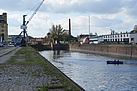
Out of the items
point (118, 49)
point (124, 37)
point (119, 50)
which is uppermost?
point (124, 37)

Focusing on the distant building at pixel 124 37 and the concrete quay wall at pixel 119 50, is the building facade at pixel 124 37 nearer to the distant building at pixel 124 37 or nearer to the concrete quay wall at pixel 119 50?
the distant building at pixel 124 37

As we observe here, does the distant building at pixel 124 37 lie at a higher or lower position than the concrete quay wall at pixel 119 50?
higher

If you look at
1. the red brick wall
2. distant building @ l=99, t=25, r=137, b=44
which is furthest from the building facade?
the red brick wall

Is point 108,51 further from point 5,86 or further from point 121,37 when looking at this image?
point 5,86

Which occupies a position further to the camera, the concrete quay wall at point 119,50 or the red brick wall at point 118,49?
the red brick wall at point 118,49

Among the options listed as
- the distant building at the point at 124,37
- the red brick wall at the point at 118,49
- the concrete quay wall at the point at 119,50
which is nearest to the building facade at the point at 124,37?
the distant building at the point at 124,37

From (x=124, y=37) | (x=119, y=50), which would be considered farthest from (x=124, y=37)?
(x=119, y=50)

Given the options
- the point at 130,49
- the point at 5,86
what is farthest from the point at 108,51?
the point at 5,86

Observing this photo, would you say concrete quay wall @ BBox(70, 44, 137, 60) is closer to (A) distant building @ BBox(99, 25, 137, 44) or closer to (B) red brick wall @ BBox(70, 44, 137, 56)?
(B) red brick wall @ BBox(70, 44, 137, 56)

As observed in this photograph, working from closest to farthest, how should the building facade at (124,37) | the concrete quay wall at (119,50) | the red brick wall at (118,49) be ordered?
the concrete quay wall at (119,50), the red brick wall at (118,49), the building facade at (124,37)

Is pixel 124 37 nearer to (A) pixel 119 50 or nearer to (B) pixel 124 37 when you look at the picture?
(B) pixel 124 37

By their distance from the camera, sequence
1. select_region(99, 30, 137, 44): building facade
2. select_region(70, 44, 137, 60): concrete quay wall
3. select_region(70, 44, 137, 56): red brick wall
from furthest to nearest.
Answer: select_region(99, 30, 137, 44): building facade < select_region(70, 44, 137, 56): red brick wall < select_region(70, 44, 137, 60): concrete quay wall

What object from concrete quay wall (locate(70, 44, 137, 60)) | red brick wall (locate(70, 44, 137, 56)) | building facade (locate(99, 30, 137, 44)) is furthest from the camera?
building facade (locate(99, 30, 137, 44))

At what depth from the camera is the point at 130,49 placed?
63.9 meters
